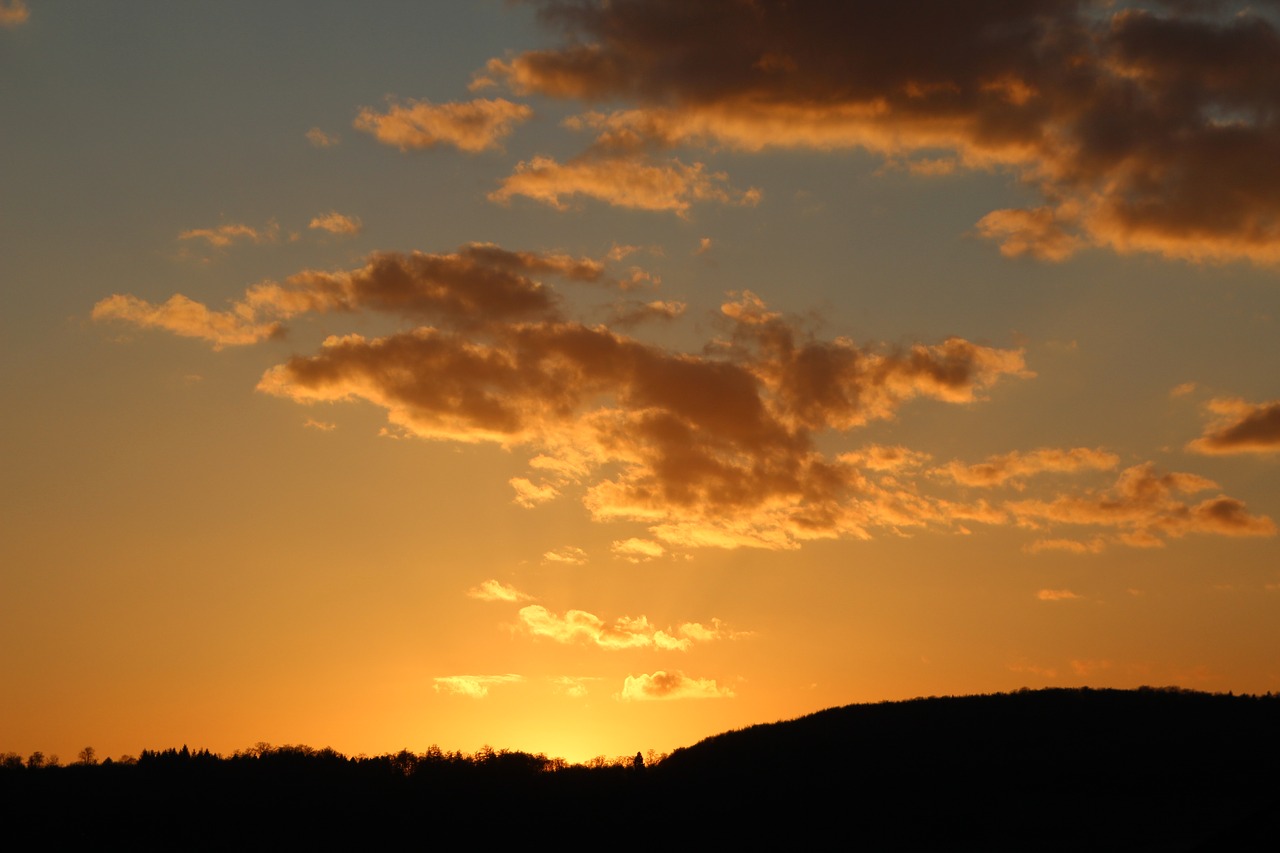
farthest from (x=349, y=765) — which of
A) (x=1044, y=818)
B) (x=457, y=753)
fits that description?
(x=1044, y=818)

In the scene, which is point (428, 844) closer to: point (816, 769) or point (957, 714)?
point (816, 769)

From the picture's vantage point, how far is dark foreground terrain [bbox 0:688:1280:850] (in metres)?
54.1

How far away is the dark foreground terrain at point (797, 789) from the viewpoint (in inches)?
2128

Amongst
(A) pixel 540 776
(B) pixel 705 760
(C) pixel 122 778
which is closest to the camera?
(B) pixel 705 760

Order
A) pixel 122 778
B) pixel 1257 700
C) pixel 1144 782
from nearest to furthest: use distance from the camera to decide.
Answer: pixel 1144 782 → pixel 1257 700 → pixel 122 778

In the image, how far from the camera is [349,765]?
8912 centimetres

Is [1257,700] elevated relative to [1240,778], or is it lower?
elevated

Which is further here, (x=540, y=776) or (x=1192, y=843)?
(x=540, y=776)

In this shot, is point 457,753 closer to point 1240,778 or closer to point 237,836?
point 237,836

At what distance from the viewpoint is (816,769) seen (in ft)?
221

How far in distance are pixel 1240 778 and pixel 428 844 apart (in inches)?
1641

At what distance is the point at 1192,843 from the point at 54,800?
231ft

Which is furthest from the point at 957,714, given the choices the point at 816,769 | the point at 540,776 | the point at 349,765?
the point at 349,765

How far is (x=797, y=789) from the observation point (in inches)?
2542
